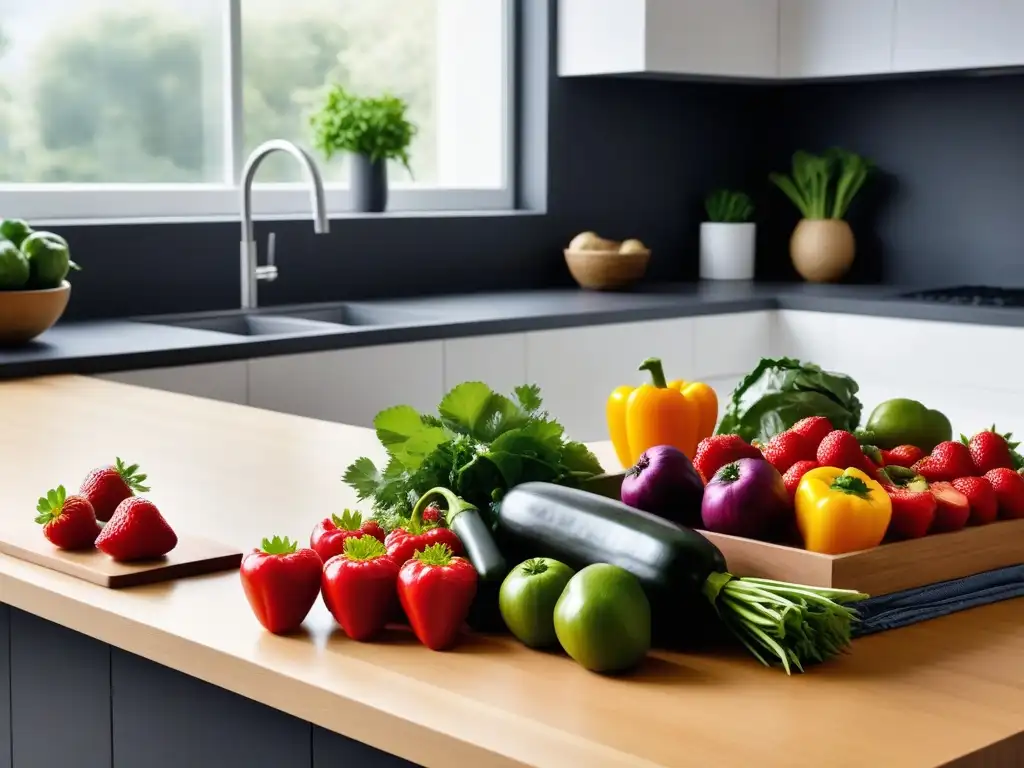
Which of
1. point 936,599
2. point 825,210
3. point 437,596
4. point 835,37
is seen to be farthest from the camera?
point 825,210

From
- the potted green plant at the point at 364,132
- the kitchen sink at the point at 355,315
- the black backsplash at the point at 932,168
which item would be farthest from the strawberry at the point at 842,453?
the black backsplash at the point at 932,168

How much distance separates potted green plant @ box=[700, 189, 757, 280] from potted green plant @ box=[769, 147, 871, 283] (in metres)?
0.14

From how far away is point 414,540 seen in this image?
1241 millimetres

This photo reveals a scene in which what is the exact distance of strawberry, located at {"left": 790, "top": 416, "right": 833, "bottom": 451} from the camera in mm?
1413

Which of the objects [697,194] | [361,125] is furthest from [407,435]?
[697,194]

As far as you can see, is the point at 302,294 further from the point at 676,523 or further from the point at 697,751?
the point at 697,751

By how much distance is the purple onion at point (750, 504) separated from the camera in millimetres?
1239

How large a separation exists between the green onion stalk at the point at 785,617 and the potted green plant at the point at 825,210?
3.50 metres

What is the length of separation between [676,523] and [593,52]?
3128 mm

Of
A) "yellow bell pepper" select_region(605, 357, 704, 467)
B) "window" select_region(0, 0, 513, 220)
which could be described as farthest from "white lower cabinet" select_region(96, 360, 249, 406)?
"yellow bell pepper" select_region(605, 357, 704, 467)

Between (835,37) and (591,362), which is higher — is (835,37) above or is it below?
above

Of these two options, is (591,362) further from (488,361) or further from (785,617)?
(785,617)

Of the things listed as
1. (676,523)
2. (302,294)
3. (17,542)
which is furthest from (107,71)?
(676,523)

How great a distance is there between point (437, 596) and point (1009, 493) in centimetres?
56
